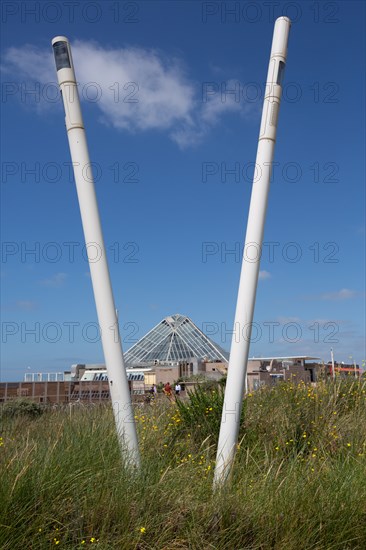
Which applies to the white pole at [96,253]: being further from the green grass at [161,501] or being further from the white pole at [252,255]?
the white pole at [252,255]

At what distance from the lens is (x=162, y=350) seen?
82000mm

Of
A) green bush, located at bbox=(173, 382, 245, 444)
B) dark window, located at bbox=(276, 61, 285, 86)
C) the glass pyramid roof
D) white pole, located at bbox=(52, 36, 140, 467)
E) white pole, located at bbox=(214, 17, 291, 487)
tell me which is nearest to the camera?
white pole, located at bbox=(52, 36, 140, 467)

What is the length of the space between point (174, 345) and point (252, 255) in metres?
77.4

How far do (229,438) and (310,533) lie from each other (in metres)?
1.52

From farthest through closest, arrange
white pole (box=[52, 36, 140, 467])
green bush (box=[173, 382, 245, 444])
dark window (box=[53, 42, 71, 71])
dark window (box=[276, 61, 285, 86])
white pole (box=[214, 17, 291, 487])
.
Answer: green bush (box=[173, 382, 245, 444]), dark window (box=[276, 61, 285, 86]), dark window (box=[53, 42, 71, 71]), white pole (box=[214, 17, 291, 487]), white pole (box=[52, 36, 140, 467])

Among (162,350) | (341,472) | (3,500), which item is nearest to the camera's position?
(3,500)

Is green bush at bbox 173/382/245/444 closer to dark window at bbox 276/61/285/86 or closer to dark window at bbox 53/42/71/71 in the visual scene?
dark window at bbox 276/61/285/86

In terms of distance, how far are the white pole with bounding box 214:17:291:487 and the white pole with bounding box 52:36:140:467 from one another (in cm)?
89

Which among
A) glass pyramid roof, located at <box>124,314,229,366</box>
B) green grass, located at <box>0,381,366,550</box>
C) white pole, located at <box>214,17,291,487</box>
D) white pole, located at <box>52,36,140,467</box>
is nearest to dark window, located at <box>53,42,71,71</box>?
white pole, located at <box>52,36,140,467</box>

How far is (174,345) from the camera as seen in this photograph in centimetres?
8256

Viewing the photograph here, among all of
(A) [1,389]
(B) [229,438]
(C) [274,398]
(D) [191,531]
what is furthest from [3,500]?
(A) [1,389]

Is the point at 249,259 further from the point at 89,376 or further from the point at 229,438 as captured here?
the point at 89,376

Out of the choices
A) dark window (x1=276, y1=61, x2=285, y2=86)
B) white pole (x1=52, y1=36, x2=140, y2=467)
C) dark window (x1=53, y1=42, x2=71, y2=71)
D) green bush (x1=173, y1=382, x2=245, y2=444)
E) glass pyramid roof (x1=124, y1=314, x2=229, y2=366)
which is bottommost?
green bush (x1=173, y1=382, x2=245, y2=444)

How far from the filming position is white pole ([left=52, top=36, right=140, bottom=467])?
523 cm
